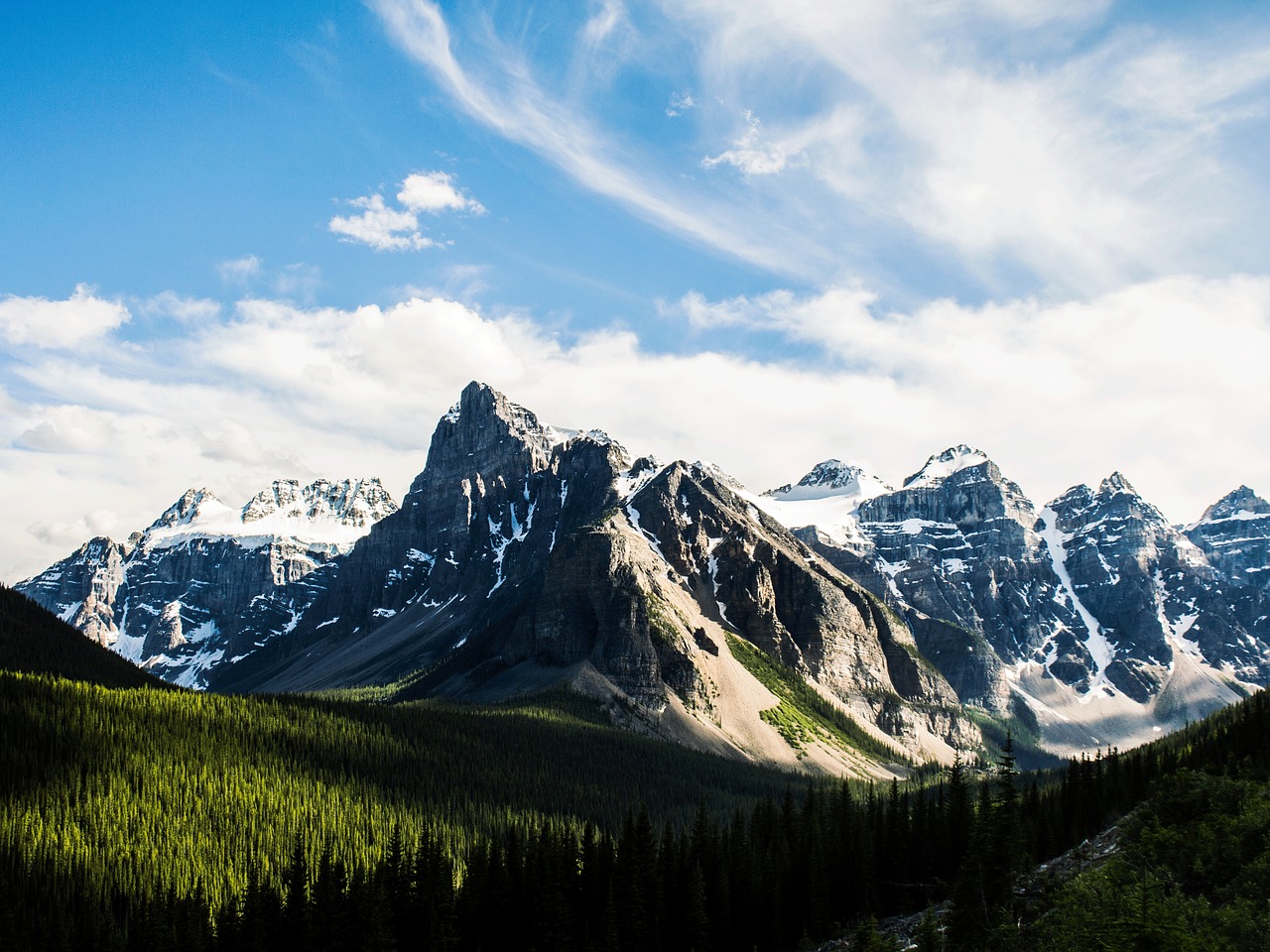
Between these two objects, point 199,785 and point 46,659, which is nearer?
point 199,785

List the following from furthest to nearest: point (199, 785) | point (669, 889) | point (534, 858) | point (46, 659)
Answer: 1. point (46, 659)
2. point (199, 785)
3. point (669, 889)
4. point (534, 858)

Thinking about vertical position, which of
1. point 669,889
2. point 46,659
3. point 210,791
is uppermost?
point 46,659

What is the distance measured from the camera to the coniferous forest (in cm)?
8550

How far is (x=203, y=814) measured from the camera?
5881 inches

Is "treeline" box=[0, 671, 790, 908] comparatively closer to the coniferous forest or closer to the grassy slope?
the grassy slope

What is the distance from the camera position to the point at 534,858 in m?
114

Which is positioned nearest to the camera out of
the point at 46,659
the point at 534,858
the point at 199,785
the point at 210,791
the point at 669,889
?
the point at 534,858

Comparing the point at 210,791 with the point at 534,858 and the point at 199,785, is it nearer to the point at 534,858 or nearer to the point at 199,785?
the point at 199,785

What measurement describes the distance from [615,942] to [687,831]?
309 ft

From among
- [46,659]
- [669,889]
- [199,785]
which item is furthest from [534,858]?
[46,659]

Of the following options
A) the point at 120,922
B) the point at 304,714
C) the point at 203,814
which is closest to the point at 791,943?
the point at 120,922

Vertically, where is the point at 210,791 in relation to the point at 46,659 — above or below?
below

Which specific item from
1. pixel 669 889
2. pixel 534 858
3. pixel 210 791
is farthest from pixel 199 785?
pixel 669 889

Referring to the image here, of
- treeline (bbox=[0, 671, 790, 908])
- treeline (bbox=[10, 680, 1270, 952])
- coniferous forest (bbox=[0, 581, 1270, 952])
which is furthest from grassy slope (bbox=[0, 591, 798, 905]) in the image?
treeline (bbox=[10, 680, 1270, 952])
